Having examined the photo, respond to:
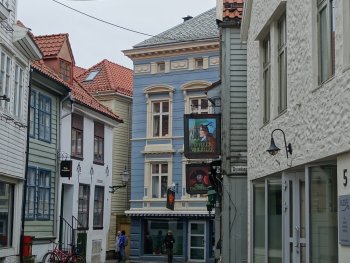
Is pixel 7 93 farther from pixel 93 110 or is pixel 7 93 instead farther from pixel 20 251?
pixel 93 110

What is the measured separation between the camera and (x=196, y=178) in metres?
21.2

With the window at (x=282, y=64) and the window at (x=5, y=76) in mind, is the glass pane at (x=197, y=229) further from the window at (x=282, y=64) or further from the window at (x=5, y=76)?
the window at (x=282, y=64)

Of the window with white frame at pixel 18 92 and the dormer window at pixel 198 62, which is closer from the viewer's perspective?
the window with white frame at pixel 18 92

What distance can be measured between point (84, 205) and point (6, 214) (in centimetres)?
777

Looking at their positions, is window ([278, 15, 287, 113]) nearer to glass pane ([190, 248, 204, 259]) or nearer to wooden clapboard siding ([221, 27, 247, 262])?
wooden clapboard siding ([221, 27, 247, 262])

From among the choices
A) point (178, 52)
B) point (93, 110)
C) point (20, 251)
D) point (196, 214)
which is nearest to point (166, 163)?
point (196, 214)

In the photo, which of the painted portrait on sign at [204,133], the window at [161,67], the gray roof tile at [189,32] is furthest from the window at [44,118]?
the window at [161,67]

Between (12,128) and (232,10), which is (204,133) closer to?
(232,10)

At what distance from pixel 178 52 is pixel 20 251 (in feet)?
58.9

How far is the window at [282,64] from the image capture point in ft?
40.2

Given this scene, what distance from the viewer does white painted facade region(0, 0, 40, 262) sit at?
712 inches

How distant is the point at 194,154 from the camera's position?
1884 cm

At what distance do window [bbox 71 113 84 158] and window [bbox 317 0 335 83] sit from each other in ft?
55.7

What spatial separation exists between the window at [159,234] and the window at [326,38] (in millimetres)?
25614
